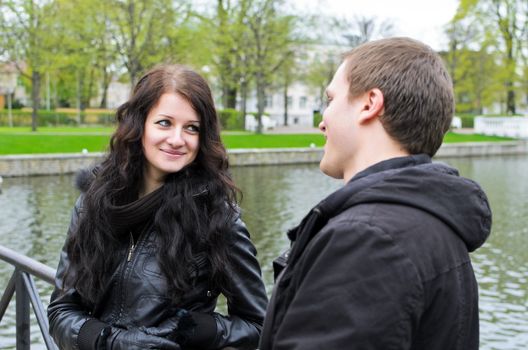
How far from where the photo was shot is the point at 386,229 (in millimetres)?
1354

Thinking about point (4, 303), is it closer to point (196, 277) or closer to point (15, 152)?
point (196, 277)

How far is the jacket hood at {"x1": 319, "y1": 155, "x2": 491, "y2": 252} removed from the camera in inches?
55.9

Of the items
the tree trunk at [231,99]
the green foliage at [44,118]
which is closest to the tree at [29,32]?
the green foliage at [44,118]

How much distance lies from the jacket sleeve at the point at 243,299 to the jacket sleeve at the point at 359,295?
1.10m

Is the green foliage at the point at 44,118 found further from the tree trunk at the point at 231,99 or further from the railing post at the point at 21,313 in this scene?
the railing post at the point at 21,313

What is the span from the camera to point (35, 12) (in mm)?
30031

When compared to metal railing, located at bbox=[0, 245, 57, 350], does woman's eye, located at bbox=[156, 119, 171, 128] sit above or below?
above

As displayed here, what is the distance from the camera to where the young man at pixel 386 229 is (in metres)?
1.34

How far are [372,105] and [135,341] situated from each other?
1.16m

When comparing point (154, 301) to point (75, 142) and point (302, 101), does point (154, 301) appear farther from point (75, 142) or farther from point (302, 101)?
point (302, 101)

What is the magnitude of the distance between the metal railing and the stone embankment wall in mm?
9020

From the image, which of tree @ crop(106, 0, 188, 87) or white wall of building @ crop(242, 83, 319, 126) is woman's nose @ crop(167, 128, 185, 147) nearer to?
tree @ crop(106, 0, 188, 87)

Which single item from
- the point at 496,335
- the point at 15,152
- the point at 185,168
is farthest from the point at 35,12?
the point at 185,168

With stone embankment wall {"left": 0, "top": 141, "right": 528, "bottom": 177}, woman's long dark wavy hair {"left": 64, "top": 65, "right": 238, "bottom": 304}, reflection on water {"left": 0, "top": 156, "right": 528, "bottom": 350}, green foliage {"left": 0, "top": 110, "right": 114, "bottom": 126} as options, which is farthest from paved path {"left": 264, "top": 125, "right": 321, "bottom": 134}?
woman's long dark wavy hair {"left": 64, "top": 65, "right": 238, "bottom": 304}
